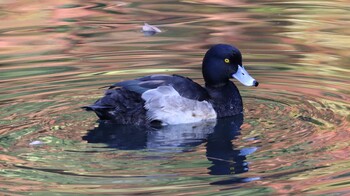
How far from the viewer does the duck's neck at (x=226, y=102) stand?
1018 centimetres

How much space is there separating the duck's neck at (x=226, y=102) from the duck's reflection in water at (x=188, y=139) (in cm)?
9

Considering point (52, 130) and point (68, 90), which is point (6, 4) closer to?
point (68, 90)

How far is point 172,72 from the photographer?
39.0ft

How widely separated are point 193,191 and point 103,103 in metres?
2.71

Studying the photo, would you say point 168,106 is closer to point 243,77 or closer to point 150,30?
point 243,77

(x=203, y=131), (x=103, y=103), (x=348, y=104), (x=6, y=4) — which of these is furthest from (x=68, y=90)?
(x=6, y=4)

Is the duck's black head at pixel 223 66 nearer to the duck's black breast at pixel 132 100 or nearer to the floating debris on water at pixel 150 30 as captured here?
the duck's black breast at pixel 132 100

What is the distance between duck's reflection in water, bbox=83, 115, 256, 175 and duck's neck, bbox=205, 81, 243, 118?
88 millimetres

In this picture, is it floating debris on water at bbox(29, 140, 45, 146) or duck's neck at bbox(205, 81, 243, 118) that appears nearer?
floating debris on water at bbox(29, 140, 45, 146)

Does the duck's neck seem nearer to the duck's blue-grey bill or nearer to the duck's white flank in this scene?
the duck's blue-grey bill

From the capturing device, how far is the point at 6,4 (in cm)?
1691

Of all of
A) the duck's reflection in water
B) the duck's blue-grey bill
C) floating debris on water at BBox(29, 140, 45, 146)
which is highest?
the duck's blue-grey bill

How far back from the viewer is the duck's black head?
10375 mm

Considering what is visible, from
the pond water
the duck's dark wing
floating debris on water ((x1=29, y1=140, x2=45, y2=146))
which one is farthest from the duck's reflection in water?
floating debris on water ((x1=29, y1=140, x2=45, y2=146))
